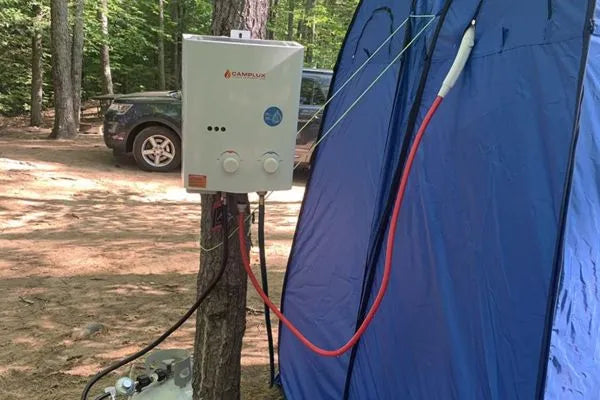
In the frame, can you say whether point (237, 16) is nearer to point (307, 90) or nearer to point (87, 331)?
point (87, 331)

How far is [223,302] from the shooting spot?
2.37 m

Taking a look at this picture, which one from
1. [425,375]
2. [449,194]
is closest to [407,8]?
[449,194]

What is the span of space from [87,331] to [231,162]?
2.30m

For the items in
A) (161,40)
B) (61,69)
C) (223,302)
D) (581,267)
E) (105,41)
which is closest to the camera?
(581,267)

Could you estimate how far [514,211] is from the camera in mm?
1672

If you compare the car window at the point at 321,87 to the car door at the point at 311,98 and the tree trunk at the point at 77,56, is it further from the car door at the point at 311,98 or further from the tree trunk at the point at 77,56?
the tree trunk at the point at 77,56

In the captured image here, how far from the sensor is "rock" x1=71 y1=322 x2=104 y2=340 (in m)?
3.64

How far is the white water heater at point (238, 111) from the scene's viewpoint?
192cm

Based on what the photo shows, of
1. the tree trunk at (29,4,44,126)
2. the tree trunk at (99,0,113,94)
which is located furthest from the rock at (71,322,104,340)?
the tree trunk at (99,0,113,94)

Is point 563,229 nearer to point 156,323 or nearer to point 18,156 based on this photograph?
point 156,323

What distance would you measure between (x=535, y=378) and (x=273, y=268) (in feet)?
12.5

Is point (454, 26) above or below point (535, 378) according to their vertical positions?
above

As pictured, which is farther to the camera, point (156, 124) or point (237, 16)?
point (156, 124)

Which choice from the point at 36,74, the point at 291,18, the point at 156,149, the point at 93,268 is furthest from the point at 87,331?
the point at 291,18
